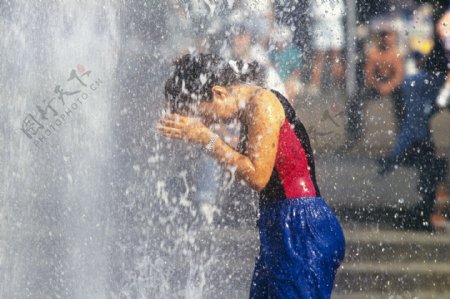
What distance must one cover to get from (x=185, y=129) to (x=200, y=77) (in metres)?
0.18

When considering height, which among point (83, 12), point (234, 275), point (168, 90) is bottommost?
point (234, 275)

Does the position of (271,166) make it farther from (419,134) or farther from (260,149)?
(419,134)

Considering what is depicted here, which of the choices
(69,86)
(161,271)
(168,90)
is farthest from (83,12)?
(168,90)

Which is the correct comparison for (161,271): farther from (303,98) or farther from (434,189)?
(303,98)

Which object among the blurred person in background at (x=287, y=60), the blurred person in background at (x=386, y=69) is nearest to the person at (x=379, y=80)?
the blurred person in background at (x=386, y=69)

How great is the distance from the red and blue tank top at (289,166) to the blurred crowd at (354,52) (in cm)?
291

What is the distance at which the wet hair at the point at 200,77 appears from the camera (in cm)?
282

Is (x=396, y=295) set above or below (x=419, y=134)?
below

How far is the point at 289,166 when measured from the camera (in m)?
2.77

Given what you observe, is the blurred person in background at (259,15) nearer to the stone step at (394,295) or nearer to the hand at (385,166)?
the hand at (385,166)

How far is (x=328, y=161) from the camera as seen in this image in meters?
6.88

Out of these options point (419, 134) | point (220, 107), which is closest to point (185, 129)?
point (220, 107)

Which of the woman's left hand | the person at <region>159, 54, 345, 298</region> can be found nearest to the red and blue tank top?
the person at <region>159, 54, 345, 298</region>

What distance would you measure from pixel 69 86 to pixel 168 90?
3050 millimetres
